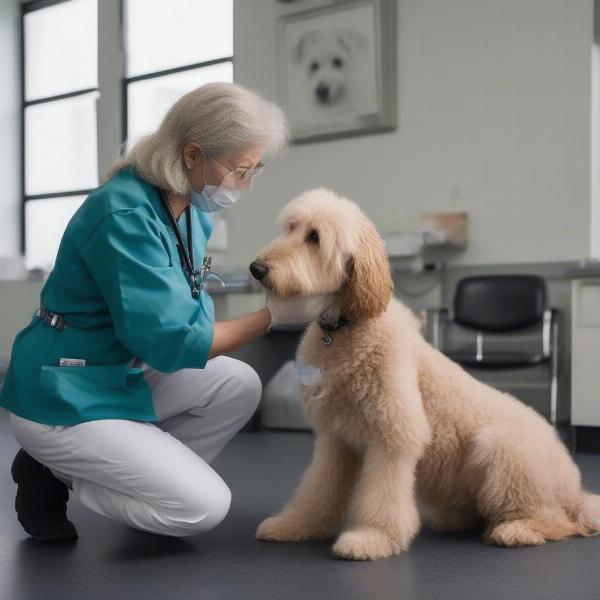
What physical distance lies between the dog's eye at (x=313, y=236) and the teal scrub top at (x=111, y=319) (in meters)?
0.31

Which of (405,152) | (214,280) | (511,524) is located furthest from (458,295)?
(511,524)

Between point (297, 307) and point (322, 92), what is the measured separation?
388 cm

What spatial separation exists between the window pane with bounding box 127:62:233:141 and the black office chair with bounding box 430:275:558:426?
3.08m

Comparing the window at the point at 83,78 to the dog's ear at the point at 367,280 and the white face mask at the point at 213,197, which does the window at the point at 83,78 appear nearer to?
the white face mask at the point at 213,197

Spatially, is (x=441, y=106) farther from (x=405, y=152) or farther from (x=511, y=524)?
(x=511, y=524)

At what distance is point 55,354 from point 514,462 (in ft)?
3.71

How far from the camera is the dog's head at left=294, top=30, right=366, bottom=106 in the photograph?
534cm

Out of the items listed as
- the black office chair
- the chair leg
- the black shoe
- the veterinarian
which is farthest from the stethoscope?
the chair leg

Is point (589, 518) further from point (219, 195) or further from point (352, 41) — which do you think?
point (352, 41)

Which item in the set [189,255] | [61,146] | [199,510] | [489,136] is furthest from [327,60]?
[199,510]

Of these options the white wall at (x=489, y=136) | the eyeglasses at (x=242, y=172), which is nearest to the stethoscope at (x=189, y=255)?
the eyeglasses at (x=242, y=172)

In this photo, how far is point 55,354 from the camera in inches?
76.5

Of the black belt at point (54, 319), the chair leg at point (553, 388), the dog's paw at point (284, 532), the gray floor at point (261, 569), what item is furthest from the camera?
Answer: the chair leg at point (553, 388)

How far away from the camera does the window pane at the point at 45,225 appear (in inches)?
300
